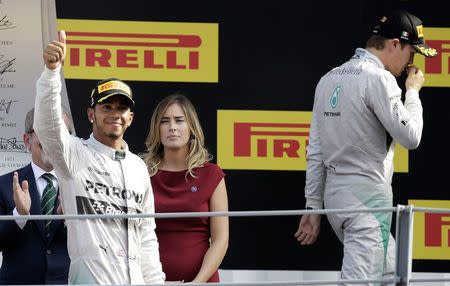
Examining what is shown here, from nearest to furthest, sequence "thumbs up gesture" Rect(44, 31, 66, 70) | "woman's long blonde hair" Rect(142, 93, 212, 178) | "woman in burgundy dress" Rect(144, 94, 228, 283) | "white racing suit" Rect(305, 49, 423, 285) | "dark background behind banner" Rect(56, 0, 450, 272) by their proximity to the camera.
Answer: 1. "thumbs up gesture" Rect(44, 31, 66, 70)
2. "white racing suit" Rect(305, 49, 423, 285)
3. "woman in burgundy dress" Rect(144, 94, 228, 283)
4. "woman's long blonde hair" Rect(142, 93, 212, 178)
5. "dark background behind banner" Rect(56, 0, 450, 272)

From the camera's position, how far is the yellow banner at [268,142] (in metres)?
6.21

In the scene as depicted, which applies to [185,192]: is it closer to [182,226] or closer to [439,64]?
[182,226]

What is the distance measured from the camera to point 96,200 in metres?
4.69

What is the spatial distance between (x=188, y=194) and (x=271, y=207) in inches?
32.7

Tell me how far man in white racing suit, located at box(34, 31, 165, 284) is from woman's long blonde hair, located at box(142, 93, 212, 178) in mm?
710

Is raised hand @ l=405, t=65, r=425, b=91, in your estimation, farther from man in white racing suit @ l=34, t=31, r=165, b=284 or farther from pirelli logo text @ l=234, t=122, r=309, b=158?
man in white racing suit @ l=34, t=31, r=165, b=284

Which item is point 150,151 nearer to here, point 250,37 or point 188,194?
point 188,194

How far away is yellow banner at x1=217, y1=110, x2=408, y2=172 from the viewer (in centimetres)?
621

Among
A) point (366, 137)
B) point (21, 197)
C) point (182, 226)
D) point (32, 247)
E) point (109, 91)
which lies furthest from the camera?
point (182, 226)

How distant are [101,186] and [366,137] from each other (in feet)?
4.11

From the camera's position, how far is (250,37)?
20.5 ft

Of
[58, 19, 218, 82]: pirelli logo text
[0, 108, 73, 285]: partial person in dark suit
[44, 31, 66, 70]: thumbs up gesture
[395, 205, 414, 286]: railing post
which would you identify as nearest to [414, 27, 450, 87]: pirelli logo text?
[58, 19, 218, 82]: pirelli logo text

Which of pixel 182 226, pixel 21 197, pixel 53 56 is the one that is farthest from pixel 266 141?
pixel 53 56

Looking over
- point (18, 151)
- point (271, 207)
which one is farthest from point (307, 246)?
point (18, 151)
